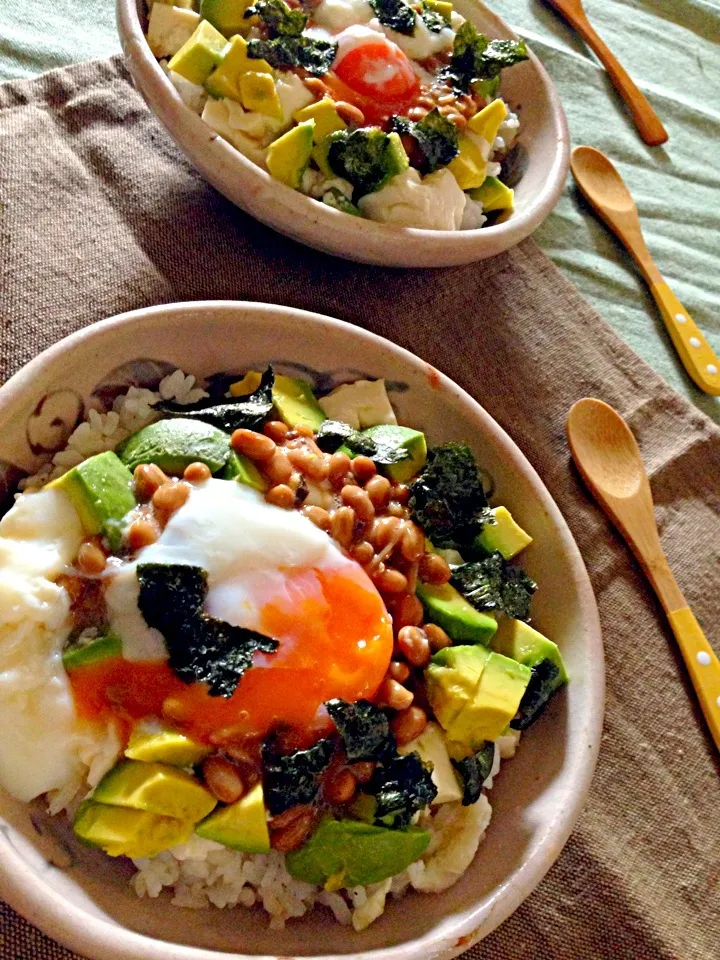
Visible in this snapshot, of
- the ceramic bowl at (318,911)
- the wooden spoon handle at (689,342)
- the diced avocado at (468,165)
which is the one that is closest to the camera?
the ceramic bowl at (318,911)

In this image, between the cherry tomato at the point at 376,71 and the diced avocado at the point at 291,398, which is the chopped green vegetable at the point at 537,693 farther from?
the cherry tomato at the point at 376,71

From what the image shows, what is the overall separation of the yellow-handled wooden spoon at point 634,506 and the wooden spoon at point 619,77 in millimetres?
1381

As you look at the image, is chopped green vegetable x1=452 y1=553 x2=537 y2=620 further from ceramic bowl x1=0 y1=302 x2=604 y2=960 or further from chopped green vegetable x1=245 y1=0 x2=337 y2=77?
chopped green vegetable x1=245 y1=0 x2=337 y2=77

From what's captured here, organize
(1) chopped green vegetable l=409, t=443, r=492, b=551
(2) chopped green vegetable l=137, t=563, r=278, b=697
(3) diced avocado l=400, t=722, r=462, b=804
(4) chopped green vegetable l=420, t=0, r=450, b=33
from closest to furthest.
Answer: (2) chopped green vegetable l=137, t=563, r=278, b=697, (3) diced avocado l=400, t=722, r=462, b=804, (1) chopped green vegetable l=409, t=443, r=492, b=551, (4) chopped green vegetable l=420, t=0, r=450, b=33

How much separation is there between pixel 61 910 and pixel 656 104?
3.23 m

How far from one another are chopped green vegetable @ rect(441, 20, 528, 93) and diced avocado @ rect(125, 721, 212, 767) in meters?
1.90

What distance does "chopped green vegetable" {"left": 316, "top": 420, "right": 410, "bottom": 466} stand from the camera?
63.4 inches

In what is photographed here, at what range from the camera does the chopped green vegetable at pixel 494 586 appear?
1552 mm

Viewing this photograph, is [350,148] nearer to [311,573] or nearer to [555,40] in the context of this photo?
[311,573]

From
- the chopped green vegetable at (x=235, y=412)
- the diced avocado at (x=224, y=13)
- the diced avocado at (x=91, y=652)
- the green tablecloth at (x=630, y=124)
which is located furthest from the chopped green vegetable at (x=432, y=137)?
the diced avocado at (x=91, y=652)

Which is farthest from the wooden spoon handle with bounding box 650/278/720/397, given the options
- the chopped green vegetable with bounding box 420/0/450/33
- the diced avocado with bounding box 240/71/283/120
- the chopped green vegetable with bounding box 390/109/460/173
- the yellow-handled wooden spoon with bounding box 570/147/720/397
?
the diced avocado with bounding box 240/71/283/120

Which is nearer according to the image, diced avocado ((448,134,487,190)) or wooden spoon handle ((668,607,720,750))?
wooden spoon handle ((668,607,720,750))

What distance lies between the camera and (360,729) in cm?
133

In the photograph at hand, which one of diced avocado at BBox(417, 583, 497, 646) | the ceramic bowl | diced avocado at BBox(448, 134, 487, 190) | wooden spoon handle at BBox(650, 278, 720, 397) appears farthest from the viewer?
wooden spoon handle at BBox(650, 278, 720, 397)
